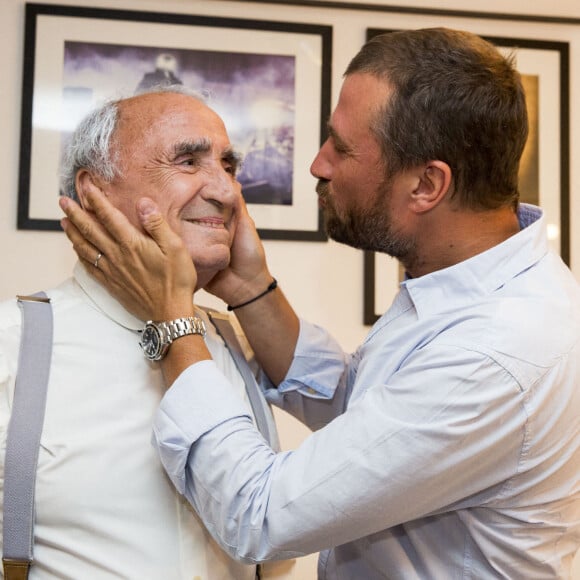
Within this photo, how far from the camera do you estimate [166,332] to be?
4.40ft

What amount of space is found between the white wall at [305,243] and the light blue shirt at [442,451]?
0.98 meters

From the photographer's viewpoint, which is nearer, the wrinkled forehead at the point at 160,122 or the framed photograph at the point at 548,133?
the wrinkled forehead at the point at 160,122

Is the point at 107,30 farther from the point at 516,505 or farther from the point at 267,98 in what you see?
the point at 516,505

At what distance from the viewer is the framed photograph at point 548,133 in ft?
8.00

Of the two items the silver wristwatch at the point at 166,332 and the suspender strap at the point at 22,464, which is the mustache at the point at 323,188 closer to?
the silver wristwatch at the point at 166,332

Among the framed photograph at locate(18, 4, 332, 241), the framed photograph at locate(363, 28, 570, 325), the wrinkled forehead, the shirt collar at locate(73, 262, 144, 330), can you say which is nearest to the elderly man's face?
the wrinkled forehead

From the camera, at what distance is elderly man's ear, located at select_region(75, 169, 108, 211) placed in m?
1.51

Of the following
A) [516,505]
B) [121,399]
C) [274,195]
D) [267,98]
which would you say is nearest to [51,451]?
[121,399]

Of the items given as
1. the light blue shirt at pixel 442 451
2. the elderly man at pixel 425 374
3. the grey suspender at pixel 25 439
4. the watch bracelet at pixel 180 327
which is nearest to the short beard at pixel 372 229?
the elderly man at pixel 425 374

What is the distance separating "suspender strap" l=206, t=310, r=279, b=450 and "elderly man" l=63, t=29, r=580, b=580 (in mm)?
199

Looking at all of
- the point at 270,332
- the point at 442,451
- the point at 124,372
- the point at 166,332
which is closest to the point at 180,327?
the point at 166,332

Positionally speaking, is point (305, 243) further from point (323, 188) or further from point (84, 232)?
point (84, 232)

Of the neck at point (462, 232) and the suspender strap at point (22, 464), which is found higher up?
the neck at point (462, 232)

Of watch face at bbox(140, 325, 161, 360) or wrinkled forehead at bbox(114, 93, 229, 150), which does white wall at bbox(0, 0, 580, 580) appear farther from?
watch face at bbox(140, 325, 161, 360)
